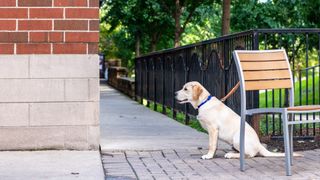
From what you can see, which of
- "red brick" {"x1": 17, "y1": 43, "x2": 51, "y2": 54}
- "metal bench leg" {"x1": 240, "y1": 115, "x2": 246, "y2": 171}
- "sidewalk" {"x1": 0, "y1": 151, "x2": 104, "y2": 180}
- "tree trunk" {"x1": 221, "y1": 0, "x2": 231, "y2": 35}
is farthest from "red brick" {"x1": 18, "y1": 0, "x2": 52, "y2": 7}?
"tree trunk" {"x1": 221, "y1": 0, "x2": 231, "y2": 35}

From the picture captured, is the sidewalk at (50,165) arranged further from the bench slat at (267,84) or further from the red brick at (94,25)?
the bench slat at (267,84)

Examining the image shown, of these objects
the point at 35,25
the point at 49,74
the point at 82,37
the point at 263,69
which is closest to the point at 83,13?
the point at 82,37

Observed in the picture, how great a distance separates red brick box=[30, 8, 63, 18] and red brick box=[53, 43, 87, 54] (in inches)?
13.8

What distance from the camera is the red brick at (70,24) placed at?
294 inches

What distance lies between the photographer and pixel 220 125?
7055 millimetres

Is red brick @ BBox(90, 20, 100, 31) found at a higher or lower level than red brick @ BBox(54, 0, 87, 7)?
lower

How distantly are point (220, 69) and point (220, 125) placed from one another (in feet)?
8.73

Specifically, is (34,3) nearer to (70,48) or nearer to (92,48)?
(70,48)

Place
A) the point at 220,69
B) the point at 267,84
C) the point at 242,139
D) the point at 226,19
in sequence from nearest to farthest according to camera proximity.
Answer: the point at 242,139
the point at 267,84
the point at 220,69
the point at 226,19

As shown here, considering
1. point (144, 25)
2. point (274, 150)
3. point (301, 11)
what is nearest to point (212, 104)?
point (274, 150)

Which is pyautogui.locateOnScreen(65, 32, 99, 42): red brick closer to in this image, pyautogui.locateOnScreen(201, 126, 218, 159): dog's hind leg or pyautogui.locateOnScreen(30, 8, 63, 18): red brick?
pyautogui.locateOnScreen(30, 8, 63, 18): red brick

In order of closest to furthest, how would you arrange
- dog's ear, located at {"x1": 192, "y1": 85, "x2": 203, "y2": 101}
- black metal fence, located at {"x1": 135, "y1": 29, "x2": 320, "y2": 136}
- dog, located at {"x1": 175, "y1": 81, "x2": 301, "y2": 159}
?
dog, located at {"x1": 175, "y1": 81, "x2": 301, "y2": 159}
dog's ear, located at {"x1": 192, "y1": 85, "x2": 203, "y2": 101}
black metal fence, located at {"x1": 135, "y1": 29, "x2": 320, "y2": 136}

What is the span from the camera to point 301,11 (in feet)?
64.0

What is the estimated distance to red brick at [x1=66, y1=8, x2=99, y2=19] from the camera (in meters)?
7.48
